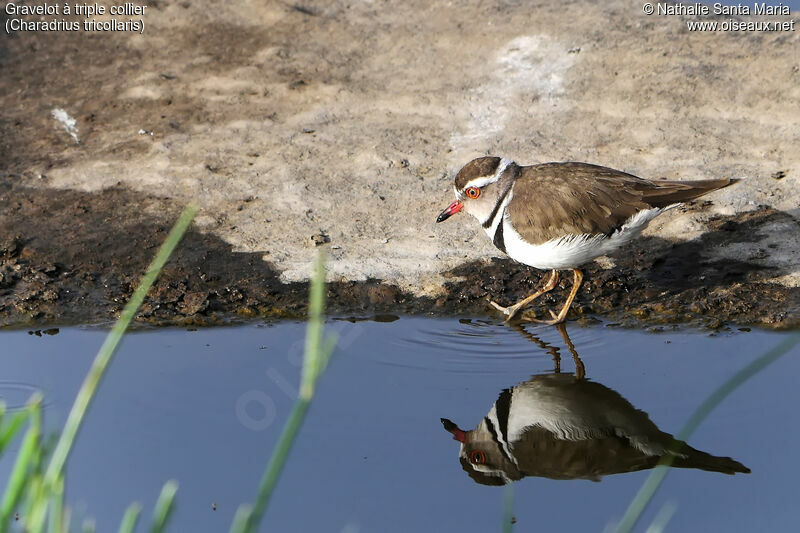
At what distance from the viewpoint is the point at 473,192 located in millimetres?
6516

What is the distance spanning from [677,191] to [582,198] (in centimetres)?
63

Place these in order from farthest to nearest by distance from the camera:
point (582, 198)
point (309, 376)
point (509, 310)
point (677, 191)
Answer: point (509, 310) < point (677, 191) < point (582, 198) < point (309, 376)

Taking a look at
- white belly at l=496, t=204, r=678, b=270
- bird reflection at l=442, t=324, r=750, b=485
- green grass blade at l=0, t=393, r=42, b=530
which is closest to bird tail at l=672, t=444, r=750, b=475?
bird reflection at l=442, t=324, r=750, b=485

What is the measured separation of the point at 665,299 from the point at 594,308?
464 millimetres

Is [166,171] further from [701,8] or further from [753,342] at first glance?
[701,8]

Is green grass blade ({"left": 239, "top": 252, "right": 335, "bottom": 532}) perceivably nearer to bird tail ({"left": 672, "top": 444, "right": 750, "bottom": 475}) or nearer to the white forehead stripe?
bird tail ({"left": 672, "top": 444, "right": 750, "bottom": 475})

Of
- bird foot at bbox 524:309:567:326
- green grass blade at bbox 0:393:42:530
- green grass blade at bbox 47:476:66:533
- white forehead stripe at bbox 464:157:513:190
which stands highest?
white forehead stripe at bbox 464:157:513:190

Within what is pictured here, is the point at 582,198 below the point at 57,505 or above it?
above

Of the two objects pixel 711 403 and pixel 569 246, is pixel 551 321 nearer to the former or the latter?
pixel 569 246

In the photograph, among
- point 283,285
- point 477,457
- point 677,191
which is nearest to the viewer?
point 477,457

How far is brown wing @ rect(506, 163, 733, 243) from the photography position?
5.97 m

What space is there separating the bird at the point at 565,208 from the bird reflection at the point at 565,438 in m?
0.76

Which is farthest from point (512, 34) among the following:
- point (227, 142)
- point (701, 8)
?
point (227, 142)

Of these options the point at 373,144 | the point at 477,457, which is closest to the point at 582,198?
the point at 477,457
